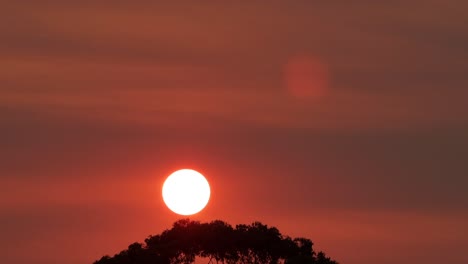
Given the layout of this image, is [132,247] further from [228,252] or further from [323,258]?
[323,258]

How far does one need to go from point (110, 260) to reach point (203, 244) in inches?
336

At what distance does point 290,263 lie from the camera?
130 m

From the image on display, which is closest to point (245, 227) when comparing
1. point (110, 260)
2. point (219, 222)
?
point (219, 222)

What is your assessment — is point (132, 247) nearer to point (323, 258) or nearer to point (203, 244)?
point (203, 244)

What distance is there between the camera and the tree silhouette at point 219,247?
13350 centimetres

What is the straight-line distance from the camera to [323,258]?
132625 mm

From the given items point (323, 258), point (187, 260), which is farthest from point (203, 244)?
point (323, 258)

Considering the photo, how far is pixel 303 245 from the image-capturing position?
135375 mm

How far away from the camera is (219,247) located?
5266 inches

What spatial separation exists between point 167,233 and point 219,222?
502cm

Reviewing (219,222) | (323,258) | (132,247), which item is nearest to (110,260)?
(132,247)

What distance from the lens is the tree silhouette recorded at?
438 ft

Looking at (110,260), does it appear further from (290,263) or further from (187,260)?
(290,263)

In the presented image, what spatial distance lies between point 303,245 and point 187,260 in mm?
10734
